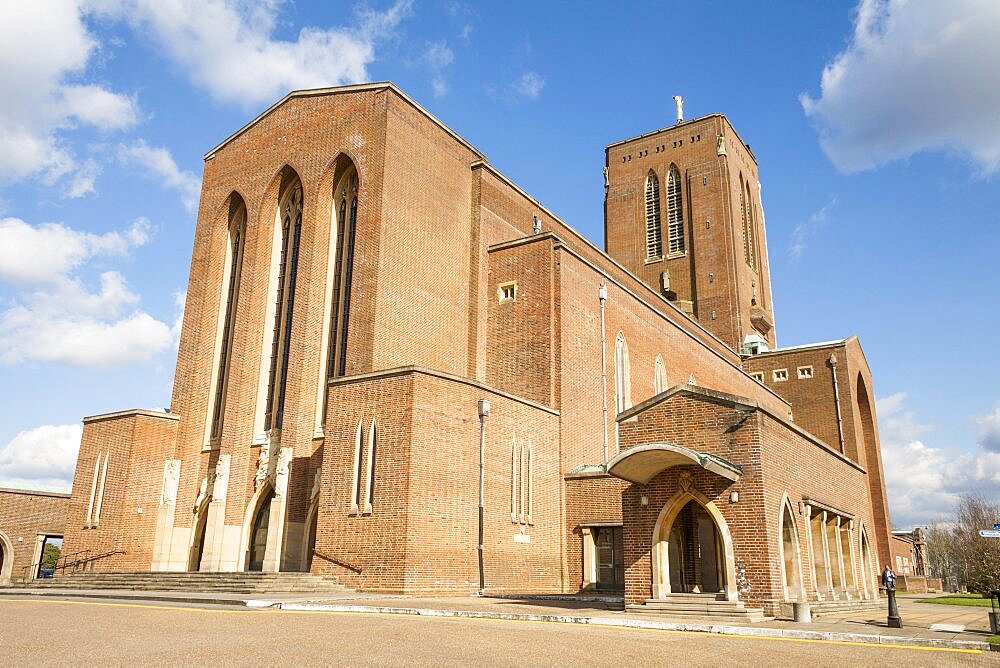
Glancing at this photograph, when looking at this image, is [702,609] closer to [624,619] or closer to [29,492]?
[624,619]

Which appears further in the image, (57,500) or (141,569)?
(57,500)

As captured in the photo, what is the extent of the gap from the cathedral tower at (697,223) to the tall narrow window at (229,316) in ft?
95.5

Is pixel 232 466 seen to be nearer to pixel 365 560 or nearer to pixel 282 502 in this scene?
pixel 282 502

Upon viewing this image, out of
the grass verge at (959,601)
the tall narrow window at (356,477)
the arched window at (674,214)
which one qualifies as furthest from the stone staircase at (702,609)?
the arched window at (674,214)

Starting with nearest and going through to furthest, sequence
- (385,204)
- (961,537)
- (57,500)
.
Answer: (385,204), (57,500), (961,537)

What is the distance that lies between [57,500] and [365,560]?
23.7 meters

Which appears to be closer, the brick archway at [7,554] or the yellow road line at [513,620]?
the yellow road line at [513,620]

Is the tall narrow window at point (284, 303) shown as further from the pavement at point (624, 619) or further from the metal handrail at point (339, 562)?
the pavement at point (624, 619)

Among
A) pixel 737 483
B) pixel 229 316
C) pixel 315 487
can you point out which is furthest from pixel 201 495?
pixel 737 483

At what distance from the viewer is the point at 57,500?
3612 centimetres

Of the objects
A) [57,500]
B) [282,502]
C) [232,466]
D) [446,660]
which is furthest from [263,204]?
[446,660]

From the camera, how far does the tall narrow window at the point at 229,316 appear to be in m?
28.9

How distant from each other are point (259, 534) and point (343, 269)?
9.10 metres

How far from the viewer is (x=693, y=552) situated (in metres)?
16.7
